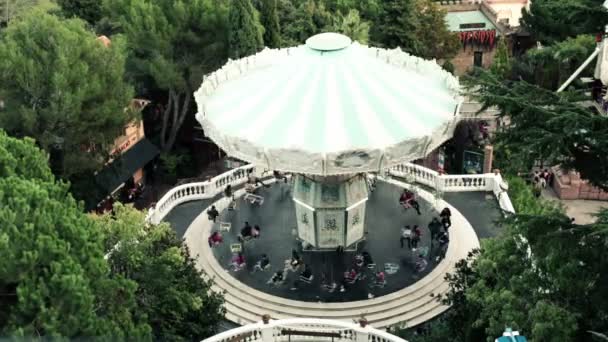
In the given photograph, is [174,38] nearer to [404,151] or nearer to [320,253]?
[320,253]

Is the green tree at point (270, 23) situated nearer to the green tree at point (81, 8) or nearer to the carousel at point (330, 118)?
the carousel at point (330, 118)

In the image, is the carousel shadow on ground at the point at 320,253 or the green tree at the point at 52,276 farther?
the carousel shadow on ground at the point at 320,253

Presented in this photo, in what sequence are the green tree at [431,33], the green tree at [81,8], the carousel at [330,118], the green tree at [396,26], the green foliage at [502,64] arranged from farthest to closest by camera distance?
the green tree at [81,8] < the green tree at [431,33] < the green tree at [396,26] < the green foliage at [502,64] < the carousel at [330,118]

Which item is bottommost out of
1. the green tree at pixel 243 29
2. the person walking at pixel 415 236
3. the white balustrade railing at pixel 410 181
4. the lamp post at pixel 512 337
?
the person walking at pixel 415 236

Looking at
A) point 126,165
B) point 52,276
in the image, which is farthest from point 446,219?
point 52,276

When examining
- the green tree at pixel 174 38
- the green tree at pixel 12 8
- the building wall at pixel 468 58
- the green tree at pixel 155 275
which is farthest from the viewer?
the green tree at pixel 12 8

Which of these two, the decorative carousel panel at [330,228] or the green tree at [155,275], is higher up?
the green tree at [155,275]

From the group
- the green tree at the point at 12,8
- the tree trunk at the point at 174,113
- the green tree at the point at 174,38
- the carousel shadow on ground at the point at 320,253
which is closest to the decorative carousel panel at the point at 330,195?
the carousel shadow on ground at the point at 320,253
